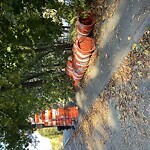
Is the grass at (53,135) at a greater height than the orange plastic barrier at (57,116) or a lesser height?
greater

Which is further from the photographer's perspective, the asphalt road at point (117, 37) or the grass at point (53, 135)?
the grass at point (53, 135)

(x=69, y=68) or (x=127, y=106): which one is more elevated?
(x=69, y=68)

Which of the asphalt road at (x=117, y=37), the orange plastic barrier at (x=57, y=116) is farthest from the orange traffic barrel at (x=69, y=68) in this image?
the orange plastic barrier at (x=57, y=116)

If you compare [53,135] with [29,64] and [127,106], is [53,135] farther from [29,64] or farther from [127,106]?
[127,106]

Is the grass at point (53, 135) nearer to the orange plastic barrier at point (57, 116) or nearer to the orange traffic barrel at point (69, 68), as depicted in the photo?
the orange plastic barrier at point (57, 116)

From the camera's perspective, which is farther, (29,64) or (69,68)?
(69,68)

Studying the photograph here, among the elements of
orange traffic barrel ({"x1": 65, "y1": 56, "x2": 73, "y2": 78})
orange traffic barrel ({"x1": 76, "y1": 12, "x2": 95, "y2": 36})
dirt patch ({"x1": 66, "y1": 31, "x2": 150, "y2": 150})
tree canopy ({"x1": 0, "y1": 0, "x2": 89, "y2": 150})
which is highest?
orange traffic barrel ({"x1": 76, "y1": 12, "x2": 95, "y2": 36})

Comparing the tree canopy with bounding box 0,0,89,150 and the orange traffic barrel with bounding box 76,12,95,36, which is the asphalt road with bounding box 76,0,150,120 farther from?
the tree canopy with bounding box 0,0,89,150

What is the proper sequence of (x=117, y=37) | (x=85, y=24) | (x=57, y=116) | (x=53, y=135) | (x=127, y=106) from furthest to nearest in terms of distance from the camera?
1. (x=53, y=135)
2. (x=57, y=116)
3. (x=85, y=24)
4. (x=117, y=37)
5. (x=127, y=106)

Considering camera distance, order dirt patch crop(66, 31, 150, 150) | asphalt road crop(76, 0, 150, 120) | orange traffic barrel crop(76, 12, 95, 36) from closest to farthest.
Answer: dirt patch crop(66, 31, 150, 150) → asphalt road crop(76, 0, 150, 120) → orange traffic barrel crop(76, 12, 95, 36)

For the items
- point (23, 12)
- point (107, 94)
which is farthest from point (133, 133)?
point (23, 12)

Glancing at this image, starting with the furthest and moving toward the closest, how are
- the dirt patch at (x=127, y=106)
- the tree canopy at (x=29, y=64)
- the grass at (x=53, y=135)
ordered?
1. the grass at (x=53, y=135)
2. the tree canopy at (x=29, y=64)
3. the dirt patch at (x=127, y=106)

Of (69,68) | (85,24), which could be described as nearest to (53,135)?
(69,68)

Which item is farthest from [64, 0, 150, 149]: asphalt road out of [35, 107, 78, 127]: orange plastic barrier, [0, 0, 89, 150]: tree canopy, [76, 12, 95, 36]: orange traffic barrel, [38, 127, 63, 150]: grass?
[38, 127, 63, 150]: grass
